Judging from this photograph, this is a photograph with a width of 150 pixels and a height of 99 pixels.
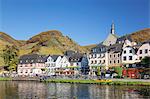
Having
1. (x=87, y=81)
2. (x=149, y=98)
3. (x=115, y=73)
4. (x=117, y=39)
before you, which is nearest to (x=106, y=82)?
(x=87, y=81)

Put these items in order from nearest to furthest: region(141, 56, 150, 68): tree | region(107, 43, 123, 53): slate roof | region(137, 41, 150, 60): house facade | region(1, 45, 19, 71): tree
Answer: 1. region(141, 56, 150, 68): tree
2. region(137, 41, 150, 60): house facade
3. region(107, 43, 123, 53): slate roof
4. region(1, 45, 19, 71): tree

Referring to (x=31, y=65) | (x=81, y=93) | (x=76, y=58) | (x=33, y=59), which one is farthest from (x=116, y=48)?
(x=81, y=93)

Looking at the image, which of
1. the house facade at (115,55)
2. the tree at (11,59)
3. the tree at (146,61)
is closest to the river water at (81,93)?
the tree at (146,61)

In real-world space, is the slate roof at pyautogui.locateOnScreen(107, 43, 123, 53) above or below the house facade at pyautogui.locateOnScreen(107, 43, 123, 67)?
above

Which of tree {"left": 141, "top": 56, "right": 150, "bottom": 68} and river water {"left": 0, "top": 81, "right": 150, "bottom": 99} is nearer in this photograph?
river water {"left": 0, "top": 81, "right": 150, "bottom": 99}

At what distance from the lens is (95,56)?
13675 cm

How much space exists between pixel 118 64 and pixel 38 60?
56698mm

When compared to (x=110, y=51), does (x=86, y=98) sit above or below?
below

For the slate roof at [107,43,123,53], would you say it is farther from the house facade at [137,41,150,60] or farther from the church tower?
the church tower

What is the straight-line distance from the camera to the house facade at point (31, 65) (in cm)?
16601

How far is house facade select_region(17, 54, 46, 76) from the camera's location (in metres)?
166

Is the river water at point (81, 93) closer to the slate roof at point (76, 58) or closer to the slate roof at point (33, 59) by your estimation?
the slate roof at point (76, 58)

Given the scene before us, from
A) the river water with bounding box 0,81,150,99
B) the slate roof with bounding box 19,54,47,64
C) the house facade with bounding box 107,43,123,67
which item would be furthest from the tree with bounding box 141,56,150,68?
the slate roof with bounding box 19,54,47,64

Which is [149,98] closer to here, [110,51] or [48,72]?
[110,51]
